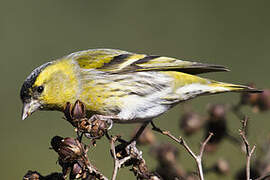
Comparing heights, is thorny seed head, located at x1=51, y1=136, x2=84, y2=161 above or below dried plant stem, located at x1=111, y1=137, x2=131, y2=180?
above

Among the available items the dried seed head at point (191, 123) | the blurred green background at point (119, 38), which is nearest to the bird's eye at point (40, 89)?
the dried seed head at point (191, 123)

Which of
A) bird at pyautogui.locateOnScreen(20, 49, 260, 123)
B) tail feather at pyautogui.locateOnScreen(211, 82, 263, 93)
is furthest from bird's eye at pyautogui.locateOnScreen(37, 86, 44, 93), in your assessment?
tail feather at pyautogui.locateOnScreen(211, 82, 263, 93)

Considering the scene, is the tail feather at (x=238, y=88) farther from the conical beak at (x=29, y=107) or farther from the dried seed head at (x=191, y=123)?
the conical beak at (x=29, y=107)

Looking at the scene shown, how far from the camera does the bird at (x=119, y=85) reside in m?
2.48

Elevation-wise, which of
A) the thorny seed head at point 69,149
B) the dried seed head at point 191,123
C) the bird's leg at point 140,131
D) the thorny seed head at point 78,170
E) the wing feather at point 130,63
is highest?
the wing feather at point 130,63

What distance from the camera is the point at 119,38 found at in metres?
5.95

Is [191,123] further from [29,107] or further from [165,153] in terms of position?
[29,107]

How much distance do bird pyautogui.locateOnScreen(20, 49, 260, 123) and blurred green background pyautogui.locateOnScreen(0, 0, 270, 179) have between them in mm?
1863

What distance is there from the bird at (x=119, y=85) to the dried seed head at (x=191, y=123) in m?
0.17

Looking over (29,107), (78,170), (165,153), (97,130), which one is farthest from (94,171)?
(29,107)

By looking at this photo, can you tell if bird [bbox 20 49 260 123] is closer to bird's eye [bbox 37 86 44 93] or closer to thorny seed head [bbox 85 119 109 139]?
bird's eye [bbox 37 86 44 93]

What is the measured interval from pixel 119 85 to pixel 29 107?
0.53 meters

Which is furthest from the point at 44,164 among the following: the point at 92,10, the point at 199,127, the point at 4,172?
the point at 92,10

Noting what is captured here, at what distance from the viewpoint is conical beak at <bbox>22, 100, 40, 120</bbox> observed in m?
2.44
